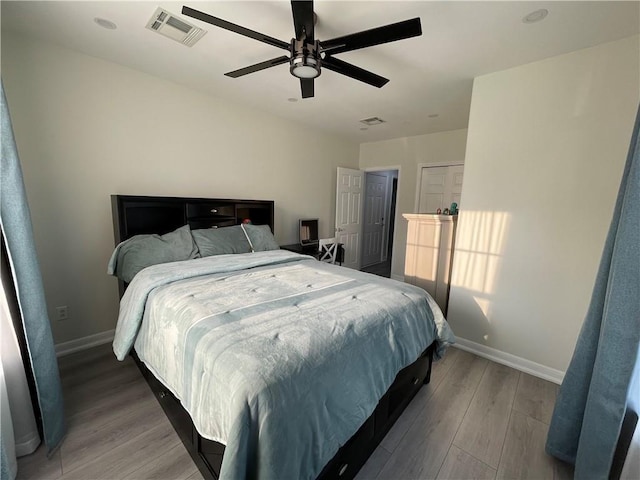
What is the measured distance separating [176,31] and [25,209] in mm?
1550

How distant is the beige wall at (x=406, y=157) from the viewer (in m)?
4.16

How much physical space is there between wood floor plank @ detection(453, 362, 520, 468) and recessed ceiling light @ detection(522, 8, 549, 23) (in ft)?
8.56

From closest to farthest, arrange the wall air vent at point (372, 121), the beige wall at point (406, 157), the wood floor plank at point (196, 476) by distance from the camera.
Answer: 1. the wood floor plank at point (196, 476)
2. the wall air vent at point (372, 121)
3. the beige wall at point (406, 157)

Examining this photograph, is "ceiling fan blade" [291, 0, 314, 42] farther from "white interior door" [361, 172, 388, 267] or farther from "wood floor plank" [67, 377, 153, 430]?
"white interior door" [361, 172, 388, 267]

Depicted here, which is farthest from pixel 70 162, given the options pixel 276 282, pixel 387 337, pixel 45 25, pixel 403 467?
pixel 403 467

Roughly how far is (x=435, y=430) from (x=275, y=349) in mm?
1331

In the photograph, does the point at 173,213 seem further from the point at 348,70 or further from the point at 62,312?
the point at 348,70

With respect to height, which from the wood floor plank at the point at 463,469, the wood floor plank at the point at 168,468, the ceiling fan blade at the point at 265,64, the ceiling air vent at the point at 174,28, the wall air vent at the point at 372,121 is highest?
the ceiling air vent at the point at 174,28

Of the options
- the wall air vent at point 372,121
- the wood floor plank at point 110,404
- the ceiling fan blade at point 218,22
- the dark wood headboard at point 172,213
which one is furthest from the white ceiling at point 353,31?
the wood floor plank at point 110,404

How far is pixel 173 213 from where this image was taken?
9.00ft

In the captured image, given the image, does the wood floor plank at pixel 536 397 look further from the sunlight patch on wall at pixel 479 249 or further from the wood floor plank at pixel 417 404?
the sunlight patch on wall at pixel 479 249

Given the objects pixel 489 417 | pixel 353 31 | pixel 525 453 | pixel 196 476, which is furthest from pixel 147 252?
pixel 525 453

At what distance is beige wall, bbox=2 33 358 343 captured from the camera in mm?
2107

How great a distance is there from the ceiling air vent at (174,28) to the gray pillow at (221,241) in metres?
1.63
